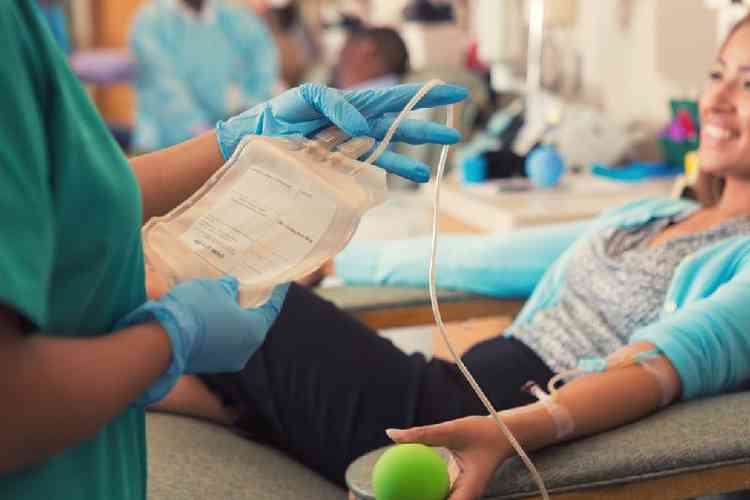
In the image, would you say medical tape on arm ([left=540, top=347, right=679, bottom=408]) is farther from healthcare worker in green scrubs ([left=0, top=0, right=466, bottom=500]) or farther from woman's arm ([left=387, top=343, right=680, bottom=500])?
healthcare worker in green scrubs ([left=0, top=0, right=466, bottom=500])

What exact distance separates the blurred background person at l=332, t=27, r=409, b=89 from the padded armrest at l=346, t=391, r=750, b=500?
256 cm

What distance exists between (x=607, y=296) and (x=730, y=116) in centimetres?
37

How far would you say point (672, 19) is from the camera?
2809 mm

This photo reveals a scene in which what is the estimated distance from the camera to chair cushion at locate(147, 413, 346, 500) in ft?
4.32

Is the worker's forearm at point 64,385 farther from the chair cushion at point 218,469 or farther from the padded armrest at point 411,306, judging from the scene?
the padded armrest at point 411,306

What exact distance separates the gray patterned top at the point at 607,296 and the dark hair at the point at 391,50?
200cm

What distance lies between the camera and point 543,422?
46.2 inches

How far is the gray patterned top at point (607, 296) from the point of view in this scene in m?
1.64

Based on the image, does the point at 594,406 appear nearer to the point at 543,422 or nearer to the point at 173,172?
the point at 543,422

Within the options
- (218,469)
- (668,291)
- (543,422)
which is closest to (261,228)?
(543,422)

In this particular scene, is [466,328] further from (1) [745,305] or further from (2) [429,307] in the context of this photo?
(1) [745,305]

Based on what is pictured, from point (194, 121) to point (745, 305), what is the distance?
12.7ft

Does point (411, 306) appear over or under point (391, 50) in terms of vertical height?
under

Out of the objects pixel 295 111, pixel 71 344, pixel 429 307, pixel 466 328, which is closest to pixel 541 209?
pixel 466 328
